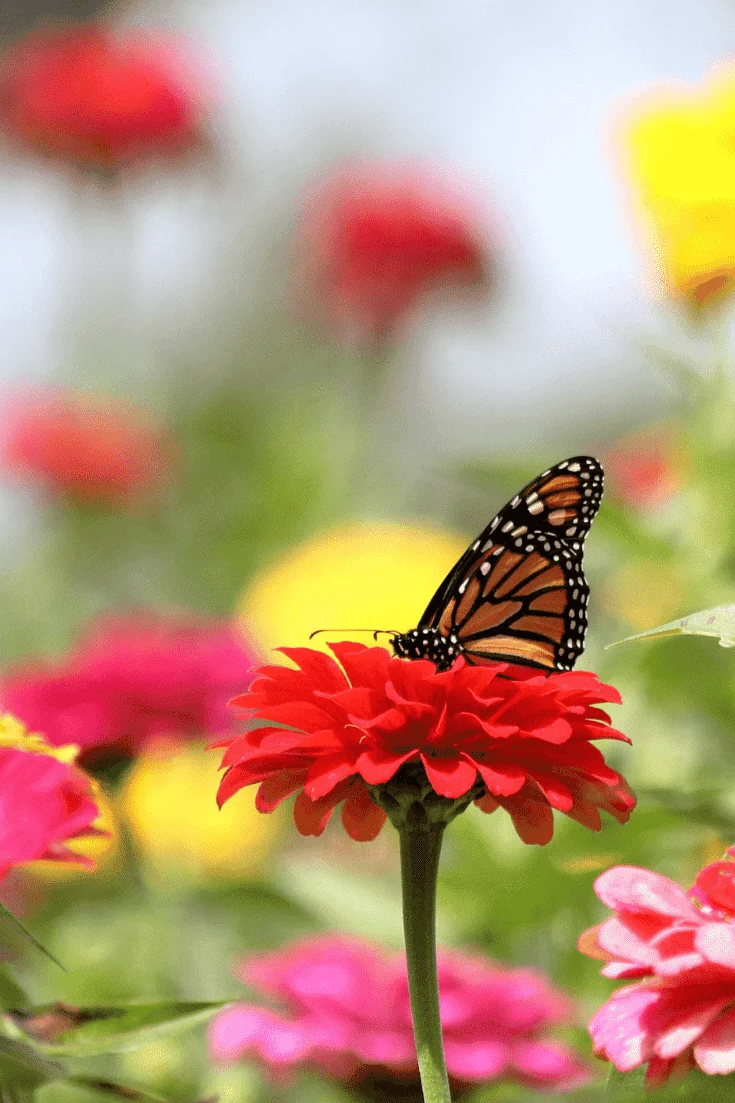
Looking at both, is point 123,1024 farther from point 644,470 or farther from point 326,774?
point 644,470

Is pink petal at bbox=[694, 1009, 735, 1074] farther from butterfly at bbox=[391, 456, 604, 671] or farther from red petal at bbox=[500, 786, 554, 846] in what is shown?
butterfly at bbox=[391, 456, 604, 671]

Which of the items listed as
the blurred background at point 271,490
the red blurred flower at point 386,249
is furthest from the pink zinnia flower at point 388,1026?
the red blurred flower at point 386,249

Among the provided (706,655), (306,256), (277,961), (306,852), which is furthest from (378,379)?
(277,961)

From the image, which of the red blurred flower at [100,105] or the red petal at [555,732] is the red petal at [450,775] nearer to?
the red petal at [555,732]

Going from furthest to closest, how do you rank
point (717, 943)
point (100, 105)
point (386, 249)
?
point (386, 249) → point (100, 105) → point (717, 943)

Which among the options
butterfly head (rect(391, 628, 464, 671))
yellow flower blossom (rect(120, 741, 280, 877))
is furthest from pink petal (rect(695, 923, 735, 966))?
yellow flower blossom (rect(120, 741, 280, 877))

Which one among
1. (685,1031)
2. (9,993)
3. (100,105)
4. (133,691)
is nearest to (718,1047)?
(685,1031)

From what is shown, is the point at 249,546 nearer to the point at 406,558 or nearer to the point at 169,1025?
the point at 406,558
